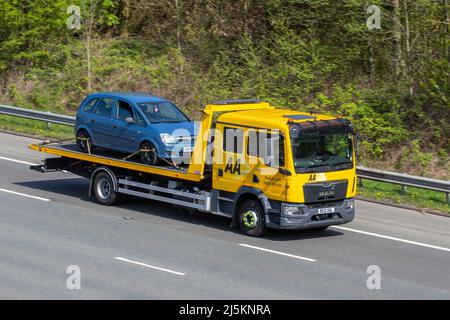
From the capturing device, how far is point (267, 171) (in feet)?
52.3

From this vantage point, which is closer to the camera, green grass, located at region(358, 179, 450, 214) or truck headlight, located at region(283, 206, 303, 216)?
truck headlight, located at region(283, 206, 303, 216)

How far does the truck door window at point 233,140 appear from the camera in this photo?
16.2m

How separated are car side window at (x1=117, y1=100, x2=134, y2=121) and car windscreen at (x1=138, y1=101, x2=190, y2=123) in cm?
24

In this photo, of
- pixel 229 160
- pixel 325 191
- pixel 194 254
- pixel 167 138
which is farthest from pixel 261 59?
pixel 194 254

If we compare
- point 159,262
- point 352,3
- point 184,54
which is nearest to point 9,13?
point 184,54

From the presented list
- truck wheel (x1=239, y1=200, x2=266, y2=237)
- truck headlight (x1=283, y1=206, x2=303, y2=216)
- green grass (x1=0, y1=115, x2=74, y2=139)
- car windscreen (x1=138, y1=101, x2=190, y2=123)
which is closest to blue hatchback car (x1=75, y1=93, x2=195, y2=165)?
car windscreen (x1=138, y1=101, x2=190, y2=123)

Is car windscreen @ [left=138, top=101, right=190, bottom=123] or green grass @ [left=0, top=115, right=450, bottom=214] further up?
car windscreen @ [left=138, top=101, right=190, bottom=123]

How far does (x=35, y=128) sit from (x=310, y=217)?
1313cm

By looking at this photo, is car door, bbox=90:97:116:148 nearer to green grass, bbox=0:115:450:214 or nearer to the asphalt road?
the asphalt road

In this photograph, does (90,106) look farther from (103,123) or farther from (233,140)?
(233,140)

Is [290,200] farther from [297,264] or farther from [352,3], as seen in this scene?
[352,3]

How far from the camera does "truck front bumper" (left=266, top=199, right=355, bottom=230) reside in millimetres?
15867

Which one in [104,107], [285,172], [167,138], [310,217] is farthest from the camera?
[104,107]

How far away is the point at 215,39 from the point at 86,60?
4.65 m
